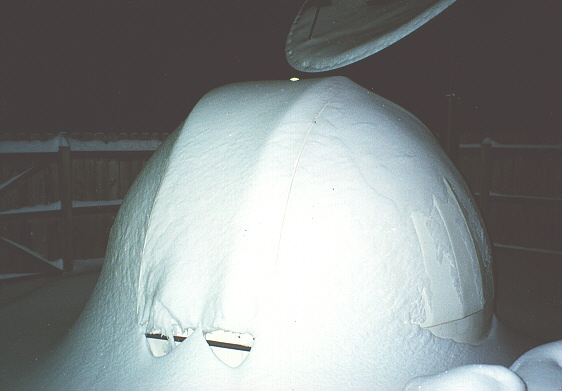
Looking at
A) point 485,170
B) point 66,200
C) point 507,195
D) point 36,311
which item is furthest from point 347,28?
point 507,195

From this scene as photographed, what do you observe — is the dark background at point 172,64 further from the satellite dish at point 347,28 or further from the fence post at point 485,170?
the satellite dish at point 347,28

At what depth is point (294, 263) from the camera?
6.69ft

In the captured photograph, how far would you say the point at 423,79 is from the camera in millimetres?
4520

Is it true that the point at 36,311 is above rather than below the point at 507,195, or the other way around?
below

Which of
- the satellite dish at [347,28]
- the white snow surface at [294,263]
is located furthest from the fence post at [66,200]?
the satellite dish at [347,28]

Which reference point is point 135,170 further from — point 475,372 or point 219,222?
point 475,372

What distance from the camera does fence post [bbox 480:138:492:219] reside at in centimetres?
675

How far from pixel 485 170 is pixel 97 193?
6264 millimetres

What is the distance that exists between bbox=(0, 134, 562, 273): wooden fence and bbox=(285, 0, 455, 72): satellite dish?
4096 millimetres

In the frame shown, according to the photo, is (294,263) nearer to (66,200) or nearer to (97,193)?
(66,200)

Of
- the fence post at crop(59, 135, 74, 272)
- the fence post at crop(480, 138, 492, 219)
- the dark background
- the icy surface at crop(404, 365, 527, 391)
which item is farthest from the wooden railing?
the fence post at crop(59, 135, 74, 272)

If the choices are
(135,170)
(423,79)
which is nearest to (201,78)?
(135,170)

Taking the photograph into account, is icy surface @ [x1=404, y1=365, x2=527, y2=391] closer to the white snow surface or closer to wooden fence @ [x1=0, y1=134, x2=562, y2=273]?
the white snow surface

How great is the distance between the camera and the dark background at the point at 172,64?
682 centimetres
